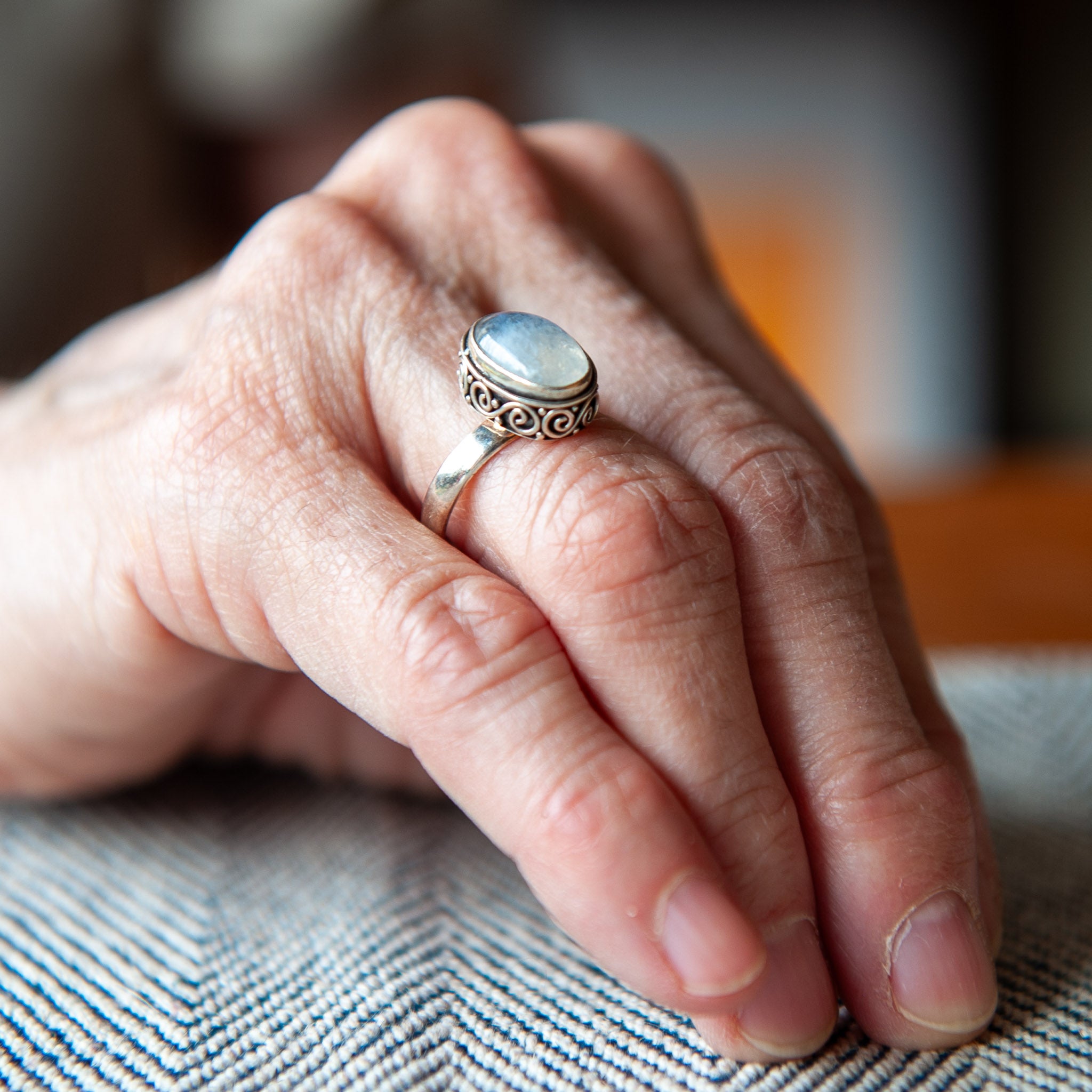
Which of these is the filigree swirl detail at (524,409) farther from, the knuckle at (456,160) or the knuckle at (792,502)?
the knuckle at (456,160)

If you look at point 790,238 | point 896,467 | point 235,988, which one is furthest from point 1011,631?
point 790,238

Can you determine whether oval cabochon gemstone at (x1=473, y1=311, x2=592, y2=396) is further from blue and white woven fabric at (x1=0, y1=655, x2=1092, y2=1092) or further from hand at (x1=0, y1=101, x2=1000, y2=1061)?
blue and white woven fabric at (x1=0, y1=655, x2=1092, y2=1092)

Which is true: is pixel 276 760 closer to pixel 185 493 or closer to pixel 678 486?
pixel 185 493

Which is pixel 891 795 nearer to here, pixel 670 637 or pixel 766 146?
pixel 670 637

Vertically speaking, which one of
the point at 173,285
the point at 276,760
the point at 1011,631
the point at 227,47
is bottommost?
the point at 1011,631

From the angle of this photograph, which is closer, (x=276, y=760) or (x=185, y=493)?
(x=185, y=493)

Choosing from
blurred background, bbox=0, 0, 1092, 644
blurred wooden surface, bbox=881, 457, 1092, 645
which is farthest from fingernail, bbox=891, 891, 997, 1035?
blurred background, bbox=0, 0, 1092, 644

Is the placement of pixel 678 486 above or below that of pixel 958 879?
above

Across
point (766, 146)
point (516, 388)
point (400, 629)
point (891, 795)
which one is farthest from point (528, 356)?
point (766, 146)
